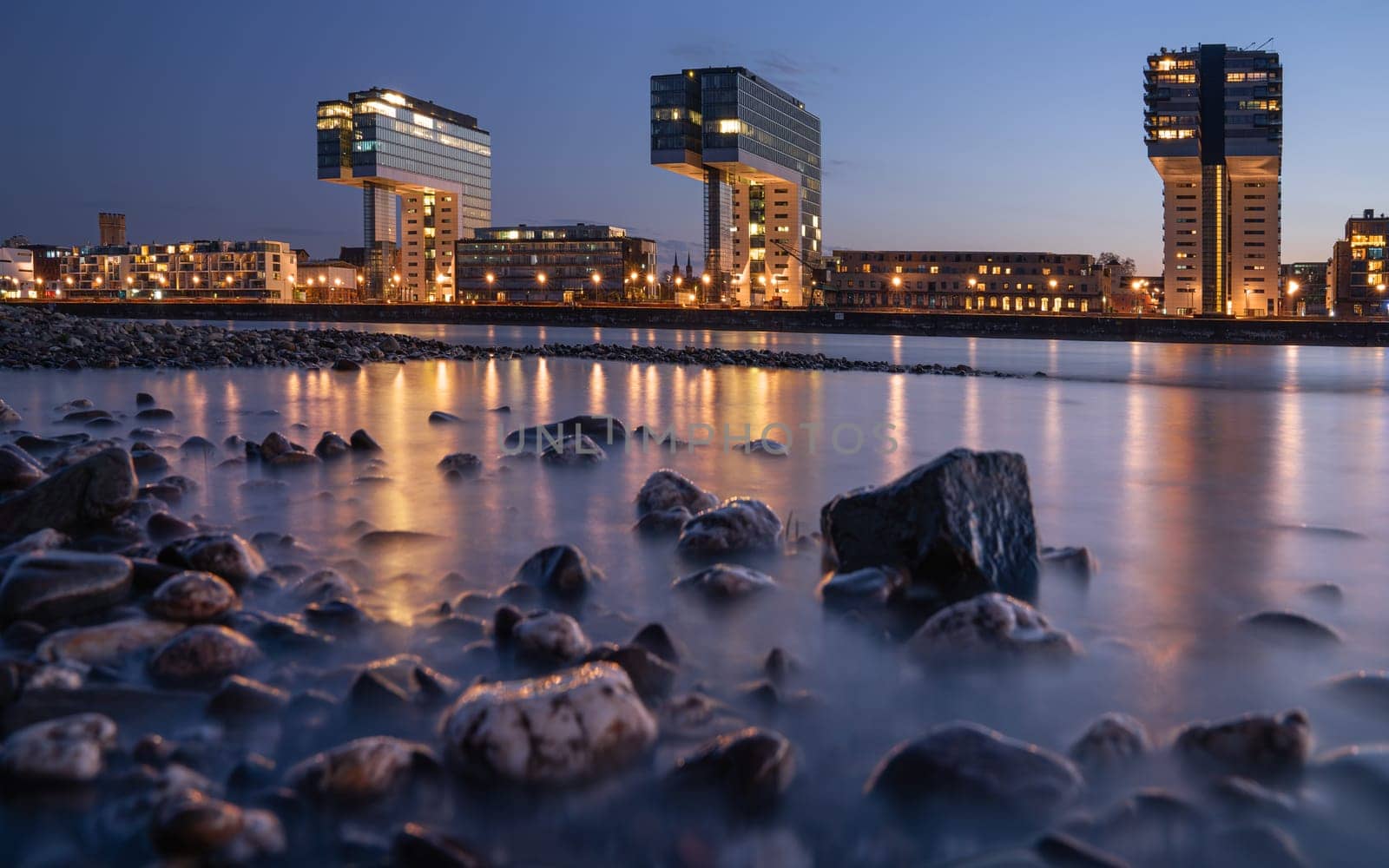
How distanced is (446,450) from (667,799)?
23.7ft

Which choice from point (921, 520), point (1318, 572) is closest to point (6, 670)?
point (921, 520)

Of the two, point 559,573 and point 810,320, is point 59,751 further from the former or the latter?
point 810,320

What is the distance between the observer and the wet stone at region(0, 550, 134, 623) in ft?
12.1

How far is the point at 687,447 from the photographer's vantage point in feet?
32.5

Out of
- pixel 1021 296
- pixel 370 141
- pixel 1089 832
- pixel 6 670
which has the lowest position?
pixel 1089 832

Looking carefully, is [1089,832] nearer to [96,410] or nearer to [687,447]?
[687,447]

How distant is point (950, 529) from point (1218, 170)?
518ft

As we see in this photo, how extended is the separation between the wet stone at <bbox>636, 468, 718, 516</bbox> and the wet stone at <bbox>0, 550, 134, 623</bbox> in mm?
2957

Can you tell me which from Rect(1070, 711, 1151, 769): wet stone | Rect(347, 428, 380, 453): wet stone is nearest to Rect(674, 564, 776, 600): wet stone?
Rect(1070, 711, 1151, 769): wet stone

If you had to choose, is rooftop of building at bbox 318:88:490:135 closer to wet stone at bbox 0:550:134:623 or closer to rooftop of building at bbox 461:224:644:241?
rooftop of building at bbox 461:224:644:241

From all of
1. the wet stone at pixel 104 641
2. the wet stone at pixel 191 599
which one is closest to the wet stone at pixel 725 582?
the wet stone at pixel 191 599

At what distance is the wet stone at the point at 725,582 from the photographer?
4.30m

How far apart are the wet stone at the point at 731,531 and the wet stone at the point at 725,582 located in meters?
0.58

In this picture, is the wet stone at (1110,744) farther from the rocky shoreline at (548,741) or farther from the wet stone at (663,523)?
the wet stone at (663,523)
